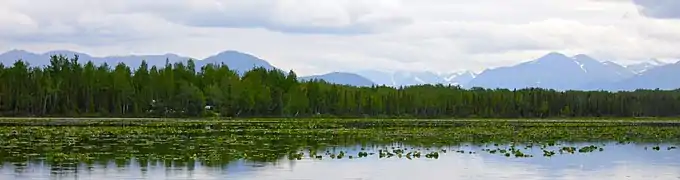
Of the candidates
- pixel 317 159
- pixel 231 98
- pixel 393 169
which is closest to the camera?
pixel 393 169

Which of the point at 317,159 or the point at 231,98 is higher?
the point at 231,98

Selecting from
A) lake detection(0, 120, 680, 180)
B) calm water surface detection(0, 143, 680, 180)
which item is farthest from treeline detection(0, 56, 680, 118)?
calm water surface detection(0, 143, 680, 180)

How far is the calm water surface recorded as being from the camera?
29.0 meters

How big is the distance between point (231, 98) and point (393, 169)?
97842 millimetres

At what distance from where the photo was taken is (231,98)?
423 feet

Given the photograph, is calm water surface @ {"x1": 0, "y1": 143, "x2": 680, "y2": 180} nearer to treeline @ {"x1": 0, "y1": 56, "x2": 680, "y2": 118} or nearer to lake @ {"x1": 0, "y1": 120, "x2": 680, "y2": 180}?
lake @ {"x1": 0, "y1": 120, "x2": 680, "y2": 180}

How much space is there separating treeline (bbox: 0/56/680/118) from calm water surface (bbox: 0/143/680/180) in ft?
277

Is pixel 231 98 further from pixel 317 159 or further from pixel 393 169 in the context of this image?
pixel 393 169

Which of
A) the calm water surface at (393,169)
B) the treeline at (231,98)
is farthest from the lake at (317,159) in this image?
the treeline at (231,98)

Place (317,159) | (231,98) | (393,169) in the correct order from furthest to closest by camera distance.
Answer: (231,98) < (317,159) < (393,169)

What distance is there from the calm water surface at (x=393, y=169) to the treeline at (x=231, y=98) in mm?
84350

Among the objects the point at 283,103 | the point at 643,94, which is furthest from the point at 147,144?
the point at 643,94

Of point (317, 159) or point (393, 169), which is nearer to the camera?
point (393, 169)

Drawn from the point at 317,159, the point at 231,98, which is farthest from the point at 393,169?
the point at 231,98
